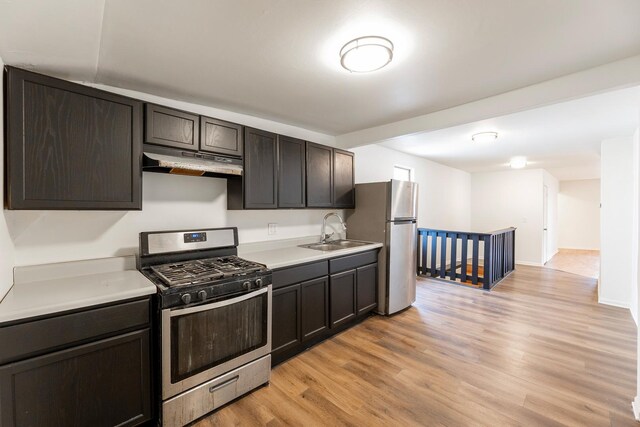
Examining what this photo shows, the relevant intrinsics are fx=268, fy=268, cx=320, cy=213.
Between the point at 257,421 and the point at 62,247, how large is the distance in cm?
178

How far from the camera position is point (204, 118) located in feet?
7.36

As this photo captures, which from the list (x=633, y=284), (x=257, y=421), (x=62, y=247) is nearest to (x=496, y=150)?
(x=633, y=284)

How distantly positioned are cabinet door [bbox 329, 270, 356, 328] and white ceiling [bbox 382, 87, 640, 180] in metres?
2.23

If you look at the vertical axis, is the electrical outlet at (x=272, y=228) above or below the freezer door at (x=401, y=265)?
above

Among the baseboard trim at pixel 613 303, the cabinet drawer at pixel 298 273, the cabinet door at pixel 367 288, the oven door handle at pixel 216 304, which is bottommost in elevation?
the baseboard trim at pixel 613 303

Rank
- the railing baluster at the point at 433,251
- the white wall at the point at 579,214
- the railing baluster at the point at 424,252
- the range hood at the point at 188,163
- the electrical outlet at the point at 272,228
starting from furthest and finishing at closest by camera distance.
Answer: the white wall at the point at 579,214
the railing baluster at the point at 424,252
the railing baluster at the point at 433,251
the electrical outlet at the point at 272,228
the range hood at the point at 188,163

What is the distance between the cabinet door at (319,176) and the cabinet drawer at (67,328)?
75.6 inches

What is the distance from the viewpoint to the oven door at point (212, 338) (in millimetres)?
1665

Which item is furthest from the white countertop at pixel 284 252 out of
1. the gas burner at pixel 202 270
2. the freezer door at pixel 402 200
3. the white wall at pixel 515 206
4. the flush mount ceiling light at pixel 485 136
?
the white wall at pixel 515 206

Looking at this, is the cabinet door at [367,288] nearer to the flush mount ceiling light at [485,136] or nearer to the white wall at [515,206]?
the flush mount ceiling light at [485,136]

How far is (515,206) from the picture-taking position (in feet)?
23.0

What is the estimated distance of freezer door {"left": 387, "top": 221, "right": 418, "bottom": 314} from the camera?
342cm

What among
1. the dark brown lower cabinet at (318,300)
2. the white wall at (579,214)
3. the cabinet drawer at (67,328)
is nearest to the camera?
the cabinet drawer at (67,328)

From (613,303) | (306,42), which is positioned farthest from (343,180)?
(613,303)
